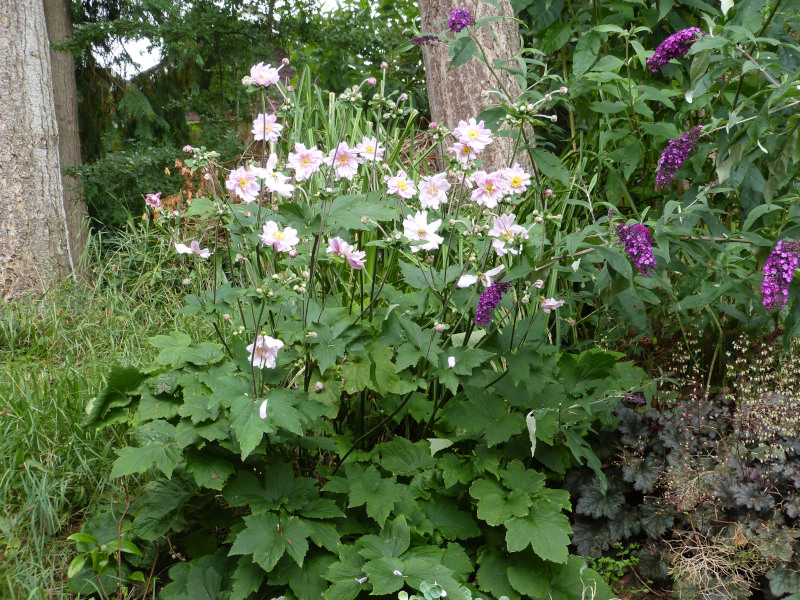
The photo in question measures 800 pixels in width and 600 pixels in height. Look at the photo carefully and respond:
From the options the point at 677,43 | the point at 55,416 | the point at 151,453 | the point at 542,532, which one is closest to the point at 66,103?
the point at 55,416

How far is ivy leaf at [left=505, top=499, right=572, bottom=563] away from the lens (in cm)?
175

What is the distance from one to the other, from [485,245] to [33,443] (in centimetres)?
181

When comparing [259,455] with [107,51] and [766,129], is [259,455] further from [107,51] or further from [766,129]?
[107,51]

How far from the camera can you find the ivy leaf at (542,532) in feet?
5.75

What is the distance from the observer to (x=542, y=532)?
5.92 ft

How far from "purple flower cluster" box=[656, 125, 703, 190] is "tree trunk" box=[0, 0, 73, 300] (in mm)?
3882

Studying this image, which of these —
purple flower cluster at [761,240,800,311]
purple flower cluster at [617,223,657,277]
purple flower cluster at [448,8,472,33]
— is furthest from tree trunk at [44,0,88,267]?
purple flower cluster at [761,240,800,311]

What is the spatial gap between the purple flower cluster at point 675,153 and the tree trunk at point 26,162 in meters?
3.88

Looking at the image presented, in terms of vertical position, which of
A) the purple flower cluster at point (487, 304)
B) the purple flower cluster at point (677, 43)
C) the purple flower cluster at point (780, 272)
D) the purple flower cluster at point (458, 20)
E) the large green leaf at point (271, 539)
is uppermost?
the purple flower cluster at point (458, 20)

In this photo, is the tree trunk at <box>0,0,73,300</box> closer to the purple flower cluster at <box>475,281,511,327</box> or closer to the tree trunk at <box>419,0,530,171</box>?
the tree trunk at <box>419,0,530,171</box>

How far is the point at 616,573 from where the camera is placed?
87.9 inches

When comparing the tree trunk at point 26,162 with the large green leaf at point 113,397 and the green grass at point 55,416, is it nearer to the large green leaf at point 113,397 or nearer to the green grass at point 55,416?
the green grass at point 55,416

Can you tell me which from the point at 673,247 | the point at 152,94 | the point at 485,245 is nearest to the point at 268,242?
the point at 485,245

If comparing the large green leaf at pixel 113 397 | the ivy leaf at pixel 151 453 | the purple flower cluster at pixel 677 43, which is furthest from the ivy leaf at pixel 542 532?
the purple flower cluster at pixel 677 43
